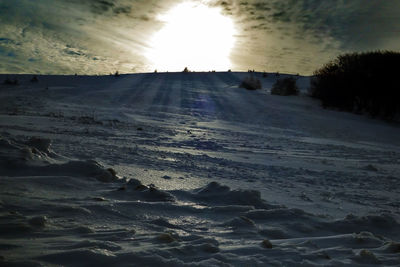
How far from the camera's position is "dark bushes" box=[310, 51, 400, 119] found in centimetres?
1305

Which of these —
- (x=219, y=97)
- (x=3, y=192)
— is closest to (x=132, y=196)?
(x=3, y=192)

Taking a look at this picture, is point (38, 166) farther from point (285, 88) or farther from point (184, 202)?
point (285, 88)

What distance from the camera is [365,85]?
1358 cm

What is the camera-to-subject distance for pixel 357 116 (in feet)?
41.1

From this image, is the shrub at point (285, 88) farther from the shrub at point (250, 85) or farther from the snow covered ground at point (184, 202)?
the snow covered ground at point (184, 202)

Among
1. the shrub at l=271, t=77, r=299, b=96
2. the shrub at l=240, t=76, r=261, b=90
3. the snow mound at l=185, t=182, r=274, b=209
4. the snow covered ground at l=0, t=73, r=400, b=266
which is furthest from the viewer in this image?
the shrub at l=240, t=76, r=261, b=90

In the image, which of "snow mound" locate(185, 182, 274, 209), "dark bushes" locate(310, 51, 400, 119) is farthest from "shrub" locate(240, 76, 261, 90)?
"snow mound" locate(185, 182, 274, 209)

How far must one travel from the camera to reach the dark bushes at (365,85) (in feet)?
42.8

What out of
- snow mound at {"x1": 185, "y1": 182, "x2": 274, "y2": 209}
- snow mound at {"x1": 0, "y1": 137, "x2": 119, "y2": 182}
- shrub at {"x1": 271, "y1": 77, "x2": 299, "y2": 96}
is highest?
shrub at {"x1": 271, "y1": 77, "x2": 299, "y2": 96}

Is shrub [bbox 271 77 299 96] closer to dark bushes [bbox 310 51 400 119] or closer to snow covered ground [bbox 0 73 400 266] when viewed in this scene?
dark bushes [bbox 310 51 400 119]

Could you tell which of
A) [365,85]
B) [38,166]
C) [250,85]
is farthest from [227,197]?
[250,85]

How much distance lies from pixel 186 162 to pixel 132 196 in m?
1.62

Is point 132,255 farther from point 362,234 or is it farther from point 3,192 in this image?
point 362,234

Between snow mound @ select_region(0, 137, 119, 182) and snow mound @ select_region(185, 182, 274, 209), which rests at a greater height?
snow mound @ select_region(0, 137, 119, 182)
